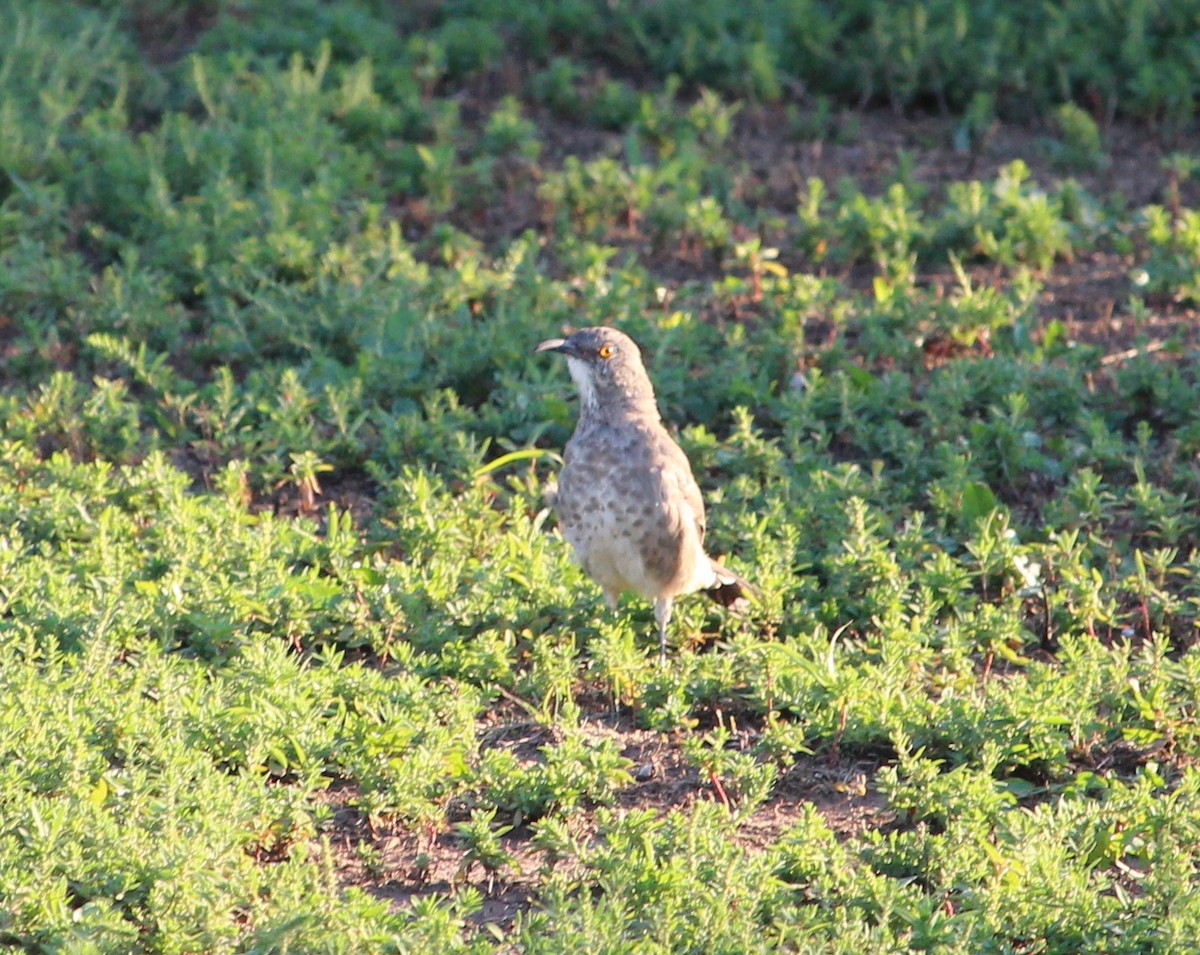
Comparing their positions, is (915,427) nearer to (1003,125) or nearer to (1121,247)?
(1121,247)

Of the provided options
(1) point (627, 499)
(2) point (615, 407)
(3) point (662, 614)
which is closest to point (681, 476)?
(1) point (627, 499)

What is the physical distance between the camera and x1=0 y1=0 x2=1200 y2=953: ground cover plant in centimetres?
496

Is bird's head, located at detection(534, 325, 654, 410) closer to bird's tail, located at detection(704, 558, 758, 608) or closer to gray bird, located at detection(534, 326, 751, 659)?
gray bird, located at detection(534, 326, 751, 659)

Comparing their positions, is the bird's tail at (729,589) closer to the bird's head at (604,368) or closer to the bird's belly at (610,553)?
→ the bird's belly at (610,553)

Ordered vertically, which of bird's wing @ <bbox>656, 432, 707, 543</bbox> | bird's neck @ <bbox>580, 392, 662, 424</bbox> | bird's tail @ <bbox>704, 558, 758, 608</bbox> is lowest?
bird's tail @ <bbox>704, 558, 758, 608</bbox>

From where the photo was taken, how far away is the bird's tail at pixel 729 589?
261 inches

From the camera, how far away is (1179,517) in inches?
280

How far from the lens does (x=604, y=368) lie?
6.71 metres

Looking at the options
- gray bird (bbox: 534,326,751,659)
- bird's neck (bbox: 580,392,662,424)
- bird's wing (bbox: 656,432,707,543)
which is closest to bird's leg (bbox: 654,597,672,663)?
gray bird (bbox: 534,326,751,659)

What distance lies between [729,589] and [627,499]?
69 cm

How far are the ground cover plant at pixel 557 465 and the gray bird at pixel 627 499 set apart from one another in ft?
0.76

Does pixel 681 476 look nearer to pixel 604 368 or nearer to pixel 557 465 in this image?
pixel 604 368

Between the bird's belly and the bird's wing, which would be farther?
the bird's wing

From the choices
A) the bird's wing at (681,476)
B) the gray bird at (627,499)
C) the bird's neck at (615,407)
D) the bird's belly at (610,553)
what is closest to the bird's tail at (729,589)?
the gray bird at (627,499)
